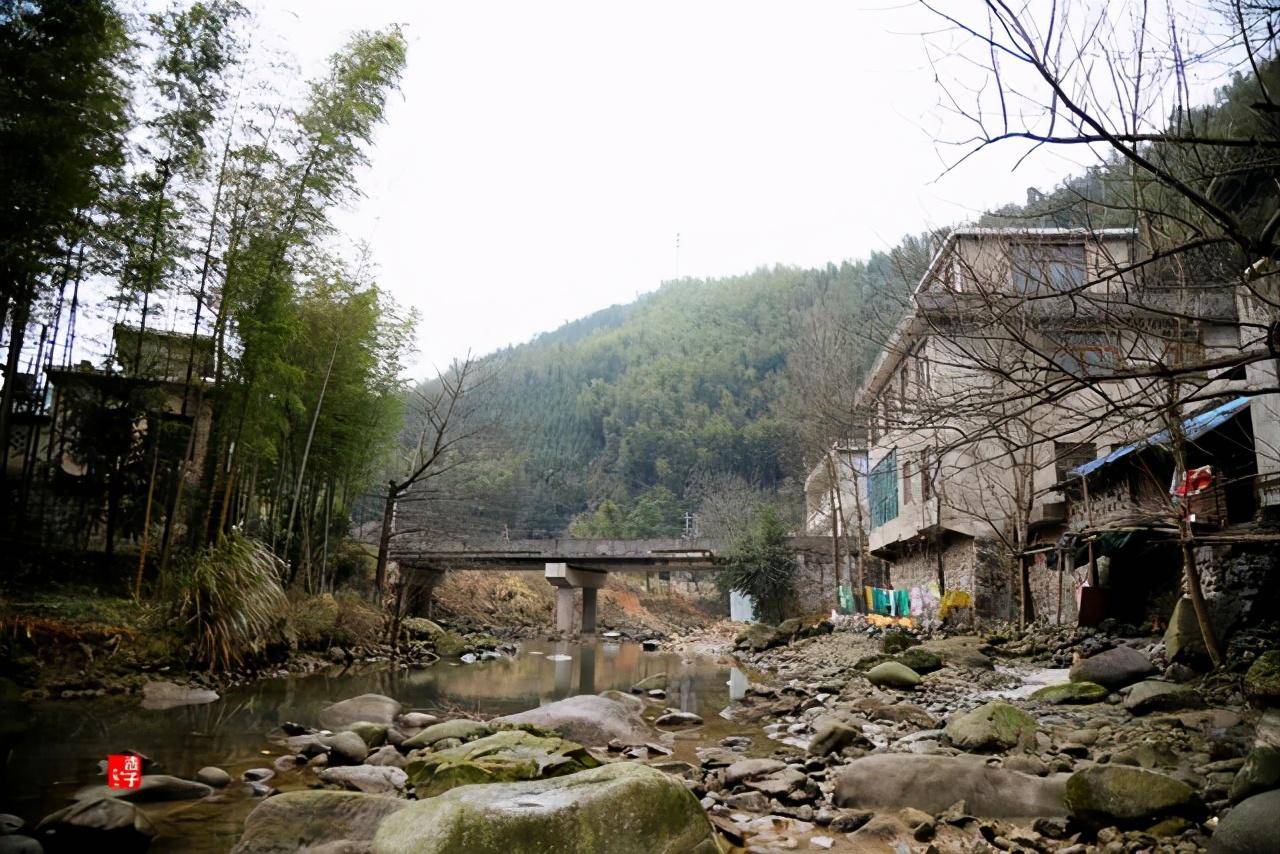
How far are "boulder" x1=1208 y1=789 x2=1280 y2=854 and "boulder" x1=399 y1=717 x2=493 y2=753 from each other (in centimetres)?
532

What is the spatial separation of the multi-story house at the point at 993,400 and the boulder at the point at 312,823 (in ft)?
11.6

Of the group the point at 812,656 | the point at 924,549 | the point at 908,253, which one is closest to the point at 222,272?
the point at 908,253

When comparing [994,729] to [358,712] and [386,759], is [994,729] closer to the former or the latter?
[386,759]

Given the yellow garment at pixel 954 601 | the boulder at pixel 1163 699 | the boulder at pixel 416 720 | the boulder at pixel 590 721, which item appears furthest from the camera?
the yellow garment at pixel 954 601

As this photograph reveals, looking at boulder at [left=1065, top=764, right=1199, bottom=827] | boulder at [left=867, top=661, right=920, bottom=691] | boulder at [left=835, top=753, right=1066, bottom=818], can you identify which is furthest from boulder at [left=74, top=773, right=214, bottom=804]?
boulder at [left=867, top=661, right=920, bottom=691]

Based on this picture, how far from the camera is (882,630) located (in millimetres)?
17312

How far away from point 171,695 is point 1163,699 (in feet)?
32.0

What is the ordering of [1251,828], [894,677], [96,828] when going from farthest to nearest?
[894,677]
[96,828]
[1251,828]

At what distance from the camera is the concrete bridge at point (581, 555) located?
26859 mm

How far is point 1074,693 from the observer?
8133mm

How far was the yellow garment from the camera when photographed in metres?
17.2

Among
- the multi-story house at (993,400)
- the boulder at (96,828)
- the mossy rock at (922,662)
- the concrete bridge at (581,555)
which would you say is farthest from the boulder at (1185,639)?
the concrete bridge at (581,555)

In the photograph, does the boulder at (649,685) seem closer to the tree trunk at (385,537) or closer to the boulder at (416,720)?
the boulder at (416,720)

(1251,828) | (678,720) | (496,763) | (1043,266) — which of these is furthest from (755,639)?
(1043,266)
